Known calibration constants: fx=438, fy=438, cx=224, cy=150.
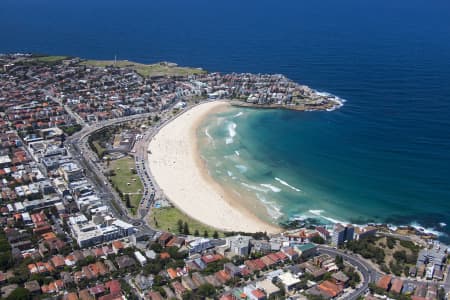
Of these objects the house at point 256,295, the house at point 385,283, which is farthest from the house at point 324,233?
the house at point 256,295

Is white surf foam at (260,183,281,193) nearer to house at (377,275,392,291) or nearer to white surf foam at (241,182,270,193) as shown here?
white surf foam at (241,182,270,193)

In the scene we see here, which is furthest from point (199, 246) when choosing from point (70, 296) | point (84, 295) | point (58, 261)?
point (58, 261)

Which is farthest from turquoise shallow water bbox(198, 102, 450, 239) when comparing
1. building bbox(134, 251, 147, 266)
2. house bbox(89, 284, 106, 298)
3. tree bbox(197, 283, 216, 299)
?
house bbox(89, 284, 106, 298)

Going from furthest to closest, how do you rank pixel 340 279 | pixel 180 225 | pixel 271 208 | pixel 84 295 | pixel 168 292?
pixel 271 208 → pixel 180 225 → pixel 340 279 → pixel 168 292 → pixel 84 295

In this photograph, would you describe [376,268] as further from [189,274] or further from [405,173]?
[405,173]

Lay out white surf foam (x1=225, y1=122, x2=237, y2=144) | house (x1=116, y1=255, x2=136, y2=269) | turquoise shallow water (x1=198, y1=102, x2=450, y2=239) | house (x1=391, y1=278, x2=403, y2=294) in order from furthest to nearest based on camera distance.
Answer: white surf foam (x1=225, y1=122, x2=237, y2=144) → turquoise shallow water (x1=198, y1=102, x2=450, y2=239) → house (x1=116, y1=255, x2=136, y2=269) → house (x1=391, y1=278, x2=403, y2=294)

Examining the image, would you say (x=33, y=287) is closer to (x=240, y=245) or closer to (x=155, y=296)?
(x=155, y=296)

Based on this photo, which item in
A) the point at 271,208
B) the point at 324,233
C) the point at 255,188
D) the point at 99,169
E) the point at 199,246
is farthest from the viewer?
the point at 99,169

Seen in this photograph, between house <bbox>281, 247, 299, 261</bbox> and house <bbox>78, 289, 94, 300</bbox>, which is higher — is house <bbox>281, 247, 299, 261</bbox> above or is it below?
above

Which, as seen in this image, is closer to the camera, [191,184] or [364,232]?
[364,232]
